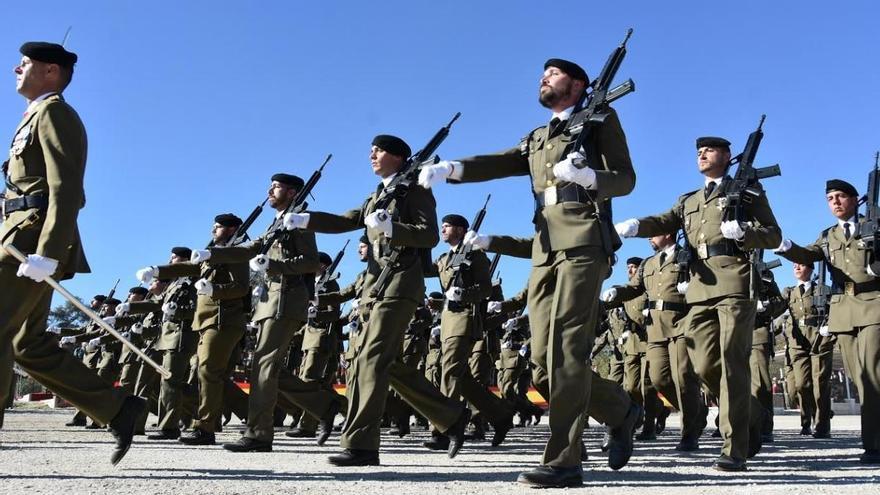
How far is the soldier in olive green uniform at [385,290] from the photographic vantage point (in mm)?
5848

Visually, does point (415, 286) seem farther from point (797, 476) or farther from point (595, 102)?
point (797, 476)

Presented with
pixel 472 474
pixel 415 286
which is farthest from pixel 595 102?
pixel 472 474

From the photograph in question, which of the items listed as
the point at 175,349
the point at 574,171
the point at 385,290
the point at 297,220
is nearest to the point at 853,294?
the point at 574,171

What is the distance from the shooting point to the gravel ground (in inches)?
177

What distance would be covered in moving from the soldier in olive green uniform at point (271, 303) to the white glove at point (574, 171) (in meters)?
3.63

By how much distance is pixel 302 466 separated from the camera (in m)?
5.89

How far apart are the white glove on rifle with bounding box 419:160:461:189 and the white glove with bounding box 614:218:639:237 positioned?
1691mm

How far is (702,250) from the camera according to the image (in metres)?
6.46

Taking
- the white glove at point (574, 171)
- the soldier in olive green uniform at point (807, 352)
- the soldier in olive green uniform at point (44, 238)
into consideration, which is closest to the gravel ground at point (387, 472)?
the soldier in olive green uniform at point (44, 238)

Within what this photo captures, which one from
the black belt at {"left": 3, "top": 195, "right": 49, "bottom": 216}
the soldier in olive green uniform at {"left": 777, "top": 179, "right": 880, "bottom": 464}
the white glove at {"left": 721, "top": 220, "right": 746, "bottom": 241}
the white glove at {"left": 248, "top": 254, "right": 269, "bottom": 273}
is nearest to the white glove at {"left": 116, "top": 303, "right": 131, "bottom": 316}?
the white glove at {"left": 248, "top": 254, "right": 269, "bottom": 273}

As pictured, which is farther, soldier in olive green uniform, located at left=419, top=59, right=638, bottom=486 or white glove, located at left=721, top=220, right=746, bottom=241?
white glove, located at left=721, top=220, right=746, bottom=241

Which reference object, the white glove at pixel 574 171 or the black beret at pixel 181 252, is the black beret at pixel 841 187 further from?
the black beret at pixel 181 252

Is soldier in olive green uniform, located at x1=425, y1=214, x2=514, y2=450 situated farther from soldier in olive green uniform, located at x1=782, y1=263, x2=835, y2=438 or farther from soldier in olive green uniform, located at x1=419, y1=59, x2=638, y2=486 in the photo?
soldier in olive green uniform, located at x1=782, y1=263, x2=835, y2=438

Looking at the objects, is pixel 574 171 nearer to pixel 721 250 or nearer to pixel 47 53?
pixel 721 250
